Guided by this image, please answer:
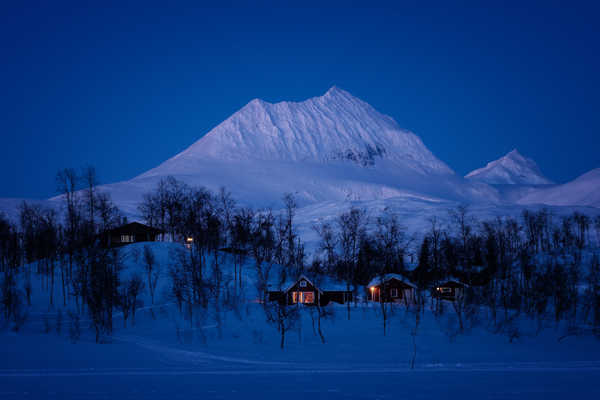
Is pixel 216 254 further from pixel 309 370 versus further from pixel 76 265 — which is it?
pixel 309 370

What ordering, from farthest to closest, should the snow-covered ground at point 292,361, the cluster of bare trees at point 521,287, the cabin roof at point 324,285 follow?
the cabin roof at point 324,285 → the cluster of bare trees at point 521,287 → the snow-covered ground at point 292,361

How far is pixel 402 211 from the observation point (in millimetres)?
167375

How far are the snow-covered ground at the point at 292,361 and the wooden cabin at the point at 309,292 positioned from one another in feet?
30.9

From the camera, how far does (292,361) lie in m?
23.5

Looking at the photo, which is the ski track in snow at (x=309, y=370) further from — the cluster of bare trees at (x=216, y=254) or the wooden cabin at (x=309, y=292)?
the wooden cabin at (x=309, y=292)

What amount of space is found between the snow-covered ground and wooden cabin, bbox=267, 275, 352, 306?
9.41m

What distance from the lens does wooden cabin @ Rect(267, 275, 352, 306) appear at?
52403 millimetres

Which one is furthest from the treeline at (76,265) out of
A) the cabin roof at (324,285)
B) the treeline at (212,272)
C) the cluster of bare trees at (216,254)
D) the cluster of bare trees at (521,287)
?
the cluster of bare trees at (521,287)

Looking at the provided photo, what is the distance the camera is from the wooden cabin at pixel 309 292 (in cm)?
5240

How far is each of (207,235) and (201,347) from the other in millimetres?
30743

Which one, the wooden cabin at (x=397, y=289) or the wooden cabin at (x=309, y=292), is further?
the wooden cabin at (x=397, y=289)

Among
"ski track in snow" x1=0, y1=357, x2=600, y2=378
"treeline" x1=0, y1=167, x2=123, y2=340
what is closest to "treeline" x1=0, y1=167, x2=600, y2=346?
"treeline" x1=0, y1=167, x2=123, y2=340

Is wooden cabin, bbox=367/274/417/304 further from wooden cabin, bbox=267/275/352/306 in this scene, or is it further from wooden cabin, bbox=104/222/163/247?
wooden cabin, bbox=104/222/163/247

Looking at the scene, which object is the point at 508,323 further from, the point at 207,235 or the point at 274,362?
the point at 207,235
